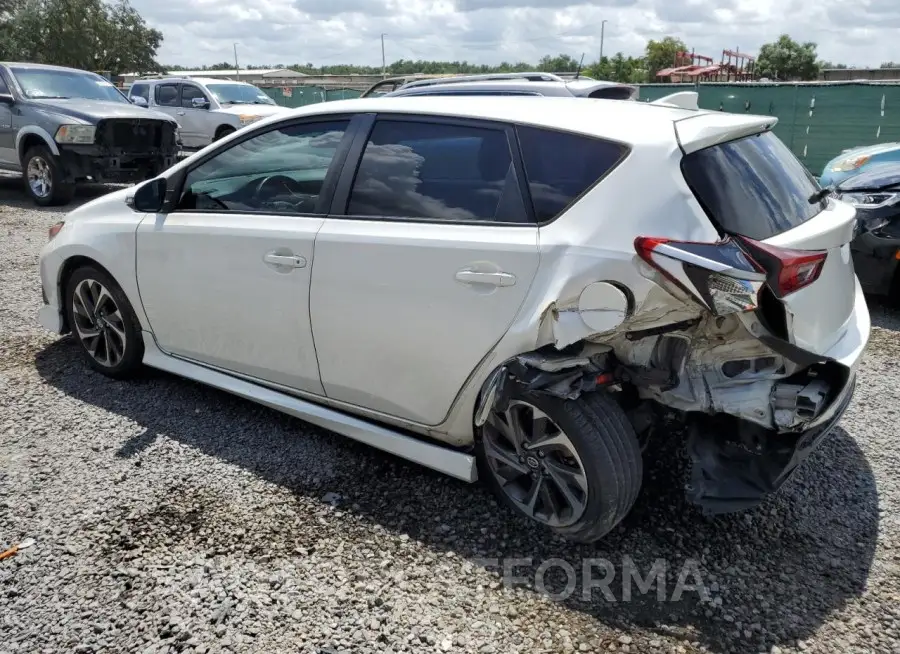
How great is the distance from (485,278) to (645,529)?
1.25 meters

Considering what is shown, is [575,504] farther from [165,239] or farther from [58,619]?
[165,239]

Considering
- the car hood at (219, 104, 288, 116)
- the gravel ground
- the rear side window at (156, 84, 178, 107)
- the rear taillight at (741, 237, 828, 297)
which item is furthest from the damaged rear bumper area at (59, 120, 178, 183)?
the rear taillight at (741, 237, 828, 297)

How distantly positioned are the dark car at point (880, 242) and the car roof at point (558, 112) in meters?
3.02

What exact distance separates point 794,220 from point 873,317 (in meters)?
3.47

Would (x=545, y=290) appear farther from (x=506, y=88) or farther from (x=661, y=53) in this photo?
(x=661, y=53)

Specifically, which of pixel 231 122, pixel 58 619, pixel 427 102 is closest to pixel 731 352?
pixel 427 102

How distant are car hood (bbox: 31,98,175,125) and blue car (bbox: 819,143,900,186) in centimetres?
912

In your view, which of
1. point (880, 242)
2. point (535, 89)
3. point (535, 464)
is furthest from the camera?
point (535, 89)

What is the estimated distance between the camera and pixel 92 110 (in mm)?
10469

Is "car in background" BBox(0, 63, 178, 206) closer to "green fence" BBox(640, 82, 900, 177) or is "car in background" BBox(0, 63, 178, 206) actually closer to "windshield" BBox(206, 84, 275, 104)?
"windshield" BBox(206, 84, 275, 104)

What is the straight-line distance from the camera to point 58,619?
8.34ft

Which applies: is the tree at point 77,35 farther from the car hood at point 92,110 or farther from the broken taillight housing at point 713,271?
the broken taillight housing at point 713,271

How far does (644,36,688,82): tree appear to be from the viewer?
62703 millimetres

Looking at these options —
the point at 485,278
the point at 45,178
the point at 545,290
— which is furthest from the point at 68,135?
the point at 545,290
